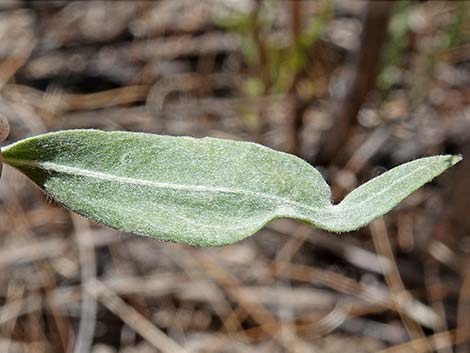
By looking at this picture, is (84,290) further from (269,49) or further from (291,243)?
(269,49)

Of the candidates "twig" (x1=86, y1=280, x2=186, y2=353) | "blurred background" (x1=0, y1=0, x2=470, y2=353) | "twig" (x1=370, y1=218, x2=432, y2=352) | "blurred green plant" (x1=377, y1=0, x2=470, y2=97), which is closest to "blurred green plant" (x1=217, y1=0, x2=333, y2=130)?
"blurred background" (x1=0, y1=0, x2=470, y2=353)

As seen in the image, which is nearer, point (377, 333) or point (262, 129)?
point (377, 333)

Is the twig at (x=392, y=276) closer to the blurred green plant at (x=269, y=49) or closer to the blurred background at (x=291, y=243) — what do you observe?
the blurred background at (x=291, y=243)

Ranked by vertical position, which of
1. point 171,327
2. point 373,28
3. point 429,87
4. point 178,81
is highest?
point 373,28

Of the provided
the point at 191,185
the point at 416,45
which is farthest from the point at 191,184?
the point at 416,45

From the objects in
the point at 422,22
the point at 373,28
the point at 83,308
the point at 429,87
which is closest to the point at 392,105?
the point at 429,87

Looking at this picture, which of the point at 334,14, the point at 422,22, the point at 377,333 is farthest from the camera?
the point at 334,14

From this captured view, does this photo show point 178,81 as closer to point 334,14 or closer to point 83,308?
point 334,14
